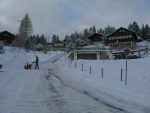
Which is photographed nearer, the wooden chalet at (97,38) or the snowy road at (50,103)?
the snowy road at (50,103)

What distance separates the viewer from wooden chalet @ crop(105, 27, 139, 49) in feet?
329

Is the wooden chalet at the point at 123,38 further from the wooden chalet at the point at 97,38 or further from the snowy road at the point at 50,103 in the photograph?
the snowy road at the point at 50,103

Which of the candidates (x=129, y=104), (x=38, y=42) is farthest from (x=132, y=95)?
(x=38, y=42)

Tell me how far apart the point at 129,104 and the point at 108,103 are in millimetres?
971

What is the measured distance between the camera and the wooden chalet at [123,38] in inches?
3953

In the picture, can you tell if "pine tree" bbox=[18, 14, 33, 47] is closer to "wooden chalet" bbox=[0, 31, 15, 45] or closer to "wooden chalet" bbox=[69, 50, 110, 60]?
"wooden chalet" bbox=[0, 31, 15, 45]

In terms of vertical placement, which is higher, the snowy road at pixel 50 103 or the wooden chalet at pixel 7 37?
the wooden chalet at pixel 7 37

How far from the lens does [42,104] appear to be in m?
13.7

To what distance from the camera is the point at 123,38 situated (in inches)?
4060

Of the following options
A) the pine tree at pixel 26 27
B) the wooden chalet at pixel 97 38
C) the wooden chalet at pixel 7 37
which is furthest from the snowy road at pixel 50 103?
the wooden chalet at pixel 7 37

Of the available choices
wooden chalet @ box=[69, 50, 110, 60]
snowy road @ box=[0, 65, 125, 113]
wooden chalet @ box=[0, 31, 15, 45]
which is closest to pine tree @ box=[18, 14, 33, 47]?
wooden chalet @ box=[0, 31, 15, 45]

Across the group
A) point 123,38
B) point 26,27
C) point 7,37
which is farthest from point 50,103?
point 7,37

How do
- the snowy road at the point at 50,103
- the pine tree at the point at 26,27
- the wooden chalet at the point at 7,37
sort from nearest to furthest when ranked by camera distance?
the snowy road at the point at 50,103, the pine tree at the point at 26,27, the wooden chalet at the point at 7,37

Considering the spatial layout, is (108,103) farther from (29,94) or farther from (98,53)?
(98,53)
